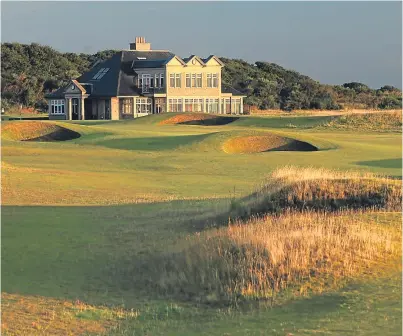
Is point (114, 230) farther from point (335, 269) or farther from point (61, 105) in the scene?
point (61, 105)

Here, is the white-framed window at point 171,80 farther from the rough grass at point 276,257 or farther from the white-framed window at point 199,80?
the rough grass at point 276,257

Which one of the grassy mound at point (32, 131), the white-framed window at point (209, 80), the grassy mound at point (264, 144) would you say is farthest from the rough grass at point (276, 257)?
the white-framed window at point (209, 80)

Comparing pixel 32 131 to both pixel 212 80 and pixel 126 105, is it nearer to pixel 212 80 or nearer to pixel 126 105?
pixel 126 105

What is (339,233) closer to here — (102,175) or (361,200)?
(361,200)

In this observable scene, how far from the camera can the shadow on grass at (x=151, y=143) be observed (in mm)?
35969

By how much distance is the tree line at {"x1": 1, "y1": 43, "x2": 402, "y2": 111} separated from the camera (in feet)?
306

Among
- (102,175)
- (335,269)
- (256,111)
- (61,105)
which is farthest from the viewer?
(256,111)

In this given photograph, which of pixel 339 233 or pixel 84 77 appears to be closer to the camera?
pixel 339 233

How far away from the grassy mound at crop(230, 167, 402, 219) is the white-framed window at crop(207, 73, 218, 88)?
6358 centimetres

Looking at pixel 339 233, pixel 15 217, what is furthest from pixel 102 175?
pixel 339 233

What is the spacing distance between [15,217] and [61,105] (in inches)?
2496

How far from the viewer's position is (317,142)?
3759 centimetres

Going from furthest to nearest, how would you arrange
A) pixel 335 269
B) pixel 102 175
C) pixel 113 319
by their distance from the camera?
1. pixel 102 175
2. pixel 335 269
3. pixel 113 319

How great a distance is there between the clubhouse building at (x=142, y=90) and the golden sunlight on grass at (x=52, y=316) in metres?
66.6
